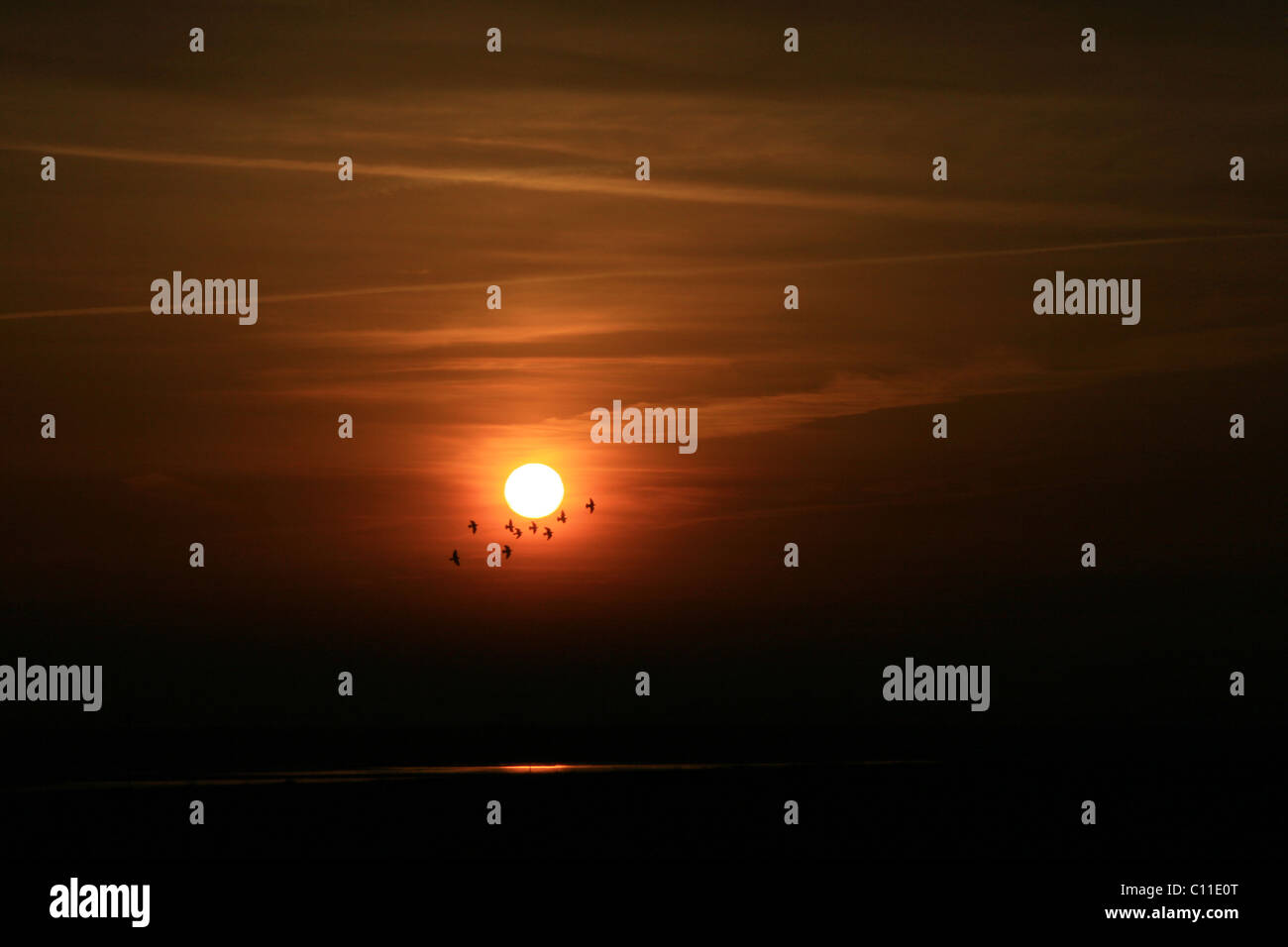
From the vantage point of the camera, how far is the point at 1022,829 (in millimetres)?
41812

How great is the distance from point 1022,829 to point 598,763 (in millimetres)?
34640
